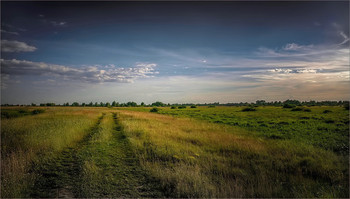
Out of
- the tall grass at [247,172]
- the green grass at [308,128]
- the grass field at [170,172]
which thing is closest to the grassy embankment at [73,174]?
the grass field at [170,172]

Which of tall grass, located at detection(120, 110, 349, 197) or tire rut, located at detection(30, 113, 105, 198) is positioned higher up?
tire rut, located at detection(30, 113, 105, 198)

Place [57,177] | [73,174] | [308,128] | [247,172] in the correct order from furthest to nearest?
[308,128] → [247,172] → [73,174] → [57,177]

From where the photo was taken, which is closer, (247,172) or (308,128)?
(247,172)

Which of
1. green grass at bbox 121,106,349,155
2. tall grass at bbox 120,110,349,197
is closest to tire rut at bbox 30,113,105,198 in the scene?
tall grass at bbox 120,110,349,197

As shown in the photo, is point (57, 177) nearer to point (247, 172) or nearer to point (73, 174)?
point (73, 174)

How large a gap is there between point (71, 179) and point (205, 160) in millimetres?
6172

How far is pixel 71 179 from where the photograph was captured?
21.0 ft

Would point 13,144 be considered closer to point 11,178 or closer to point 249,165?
point 11,178

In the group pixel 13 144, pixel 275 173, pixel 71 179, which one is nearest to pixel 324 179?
pixel 275 173

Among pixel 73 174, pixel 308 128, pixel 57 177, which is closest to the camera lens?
pixel 57 177

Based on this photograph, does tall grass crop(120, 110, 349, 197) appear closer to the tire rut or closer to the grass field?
the grass field

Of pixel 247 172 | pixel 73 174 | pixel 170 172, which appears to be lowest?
pixel 247 172

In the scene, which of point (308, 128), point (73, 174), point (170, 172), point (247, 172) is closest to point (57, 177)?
point (73, 174)

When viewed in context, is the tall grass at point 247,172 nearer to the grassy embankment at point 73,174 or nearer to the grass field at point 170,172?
the grass field at point 170,172
